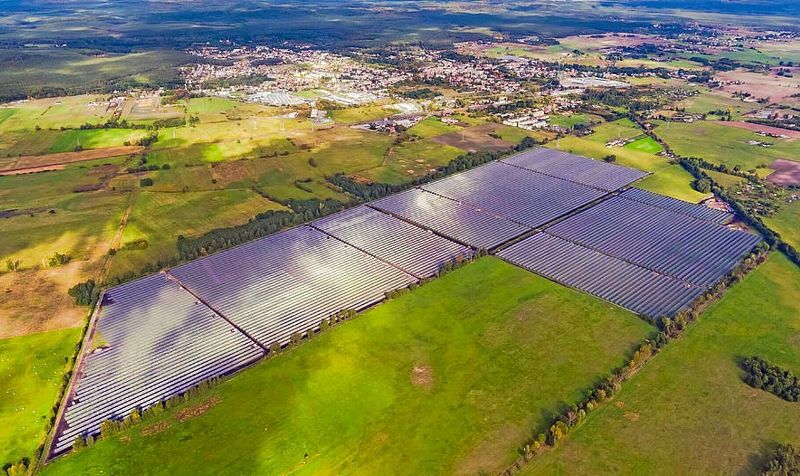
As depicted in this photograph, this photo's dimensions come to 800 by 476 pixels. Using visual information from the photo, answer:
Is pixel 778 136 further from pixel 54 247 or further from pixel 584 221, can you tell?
pixel 54 247

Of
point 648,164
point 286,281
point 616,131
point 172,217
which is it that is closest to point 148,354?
point 286,281

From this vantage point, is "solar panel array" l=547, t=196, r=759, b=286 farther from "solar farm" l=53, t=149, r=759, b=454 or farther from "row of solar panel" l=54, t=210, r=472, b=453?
"row of solar panel" l=54, t=210, r=472, b=453

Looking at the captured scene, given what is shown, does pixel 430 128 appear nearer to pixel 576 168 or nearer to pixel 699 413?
pixel 576 168

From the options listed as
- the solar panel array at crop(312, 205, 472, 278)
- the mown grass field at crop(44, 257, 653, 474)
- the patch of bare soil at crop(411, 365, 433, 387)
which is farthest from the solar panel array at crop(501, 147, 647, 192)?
the patch of bare soil at crop(411, 365, 433, 387)

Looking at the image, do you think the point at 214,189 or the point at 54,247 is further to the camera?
the point at 214,189

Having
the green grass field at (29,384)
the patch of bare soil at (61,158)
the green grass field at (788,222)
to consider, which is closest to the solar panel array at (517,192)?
the green grass field at (788,222)

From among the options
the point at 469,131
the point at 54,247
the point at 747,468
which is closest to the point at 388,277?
the point at 747,468
